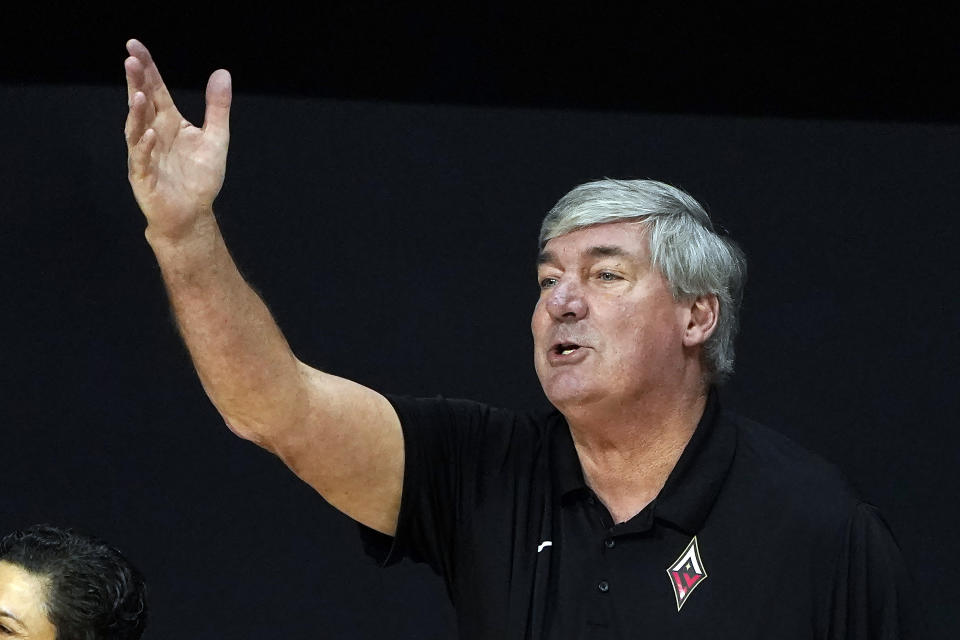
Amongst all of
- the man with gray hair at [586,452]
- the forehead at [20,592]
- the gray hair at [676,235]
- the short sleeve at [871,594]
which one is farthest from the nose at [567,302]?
the forehead at [20,592]

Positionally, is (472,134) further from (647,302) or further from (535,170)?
(647,302)

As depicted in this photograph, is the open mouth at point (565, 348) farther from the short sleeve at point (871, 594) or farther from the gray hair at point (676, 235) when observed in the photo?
the short sleeve at point (871, 594)

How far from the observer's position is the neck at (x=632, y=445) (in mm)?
2586

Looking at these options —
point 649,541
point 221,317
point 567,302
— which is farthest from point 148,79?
point 649,541

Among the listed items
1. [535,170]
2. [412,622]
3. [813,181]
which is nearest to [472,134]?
[535,170]

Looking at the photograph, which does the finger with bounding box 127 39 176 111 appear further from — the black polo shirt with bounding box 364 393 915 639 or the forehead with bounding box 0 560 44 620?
the forehead with bounding box 0 560 44 620

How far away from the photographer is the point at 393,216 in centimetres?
324

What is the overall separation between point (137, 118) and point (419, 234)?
1.05 meters

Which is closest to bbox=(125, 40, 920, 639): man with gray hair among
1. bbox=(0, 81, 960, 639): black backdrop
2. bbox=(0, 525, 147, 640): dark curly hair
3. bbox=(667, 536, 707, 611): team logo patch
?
bbox=(667, 536, 707, 611): team logo patch

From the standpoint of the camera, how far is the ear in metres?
2.69

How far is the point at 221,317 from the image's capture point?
2354 mm

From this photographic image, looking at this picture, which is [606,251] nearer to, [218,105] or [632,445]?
[632,445]

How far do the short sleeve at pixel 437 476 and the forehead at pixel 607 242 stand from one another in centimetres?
30

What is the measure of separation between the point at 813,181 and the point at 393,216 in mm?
784
